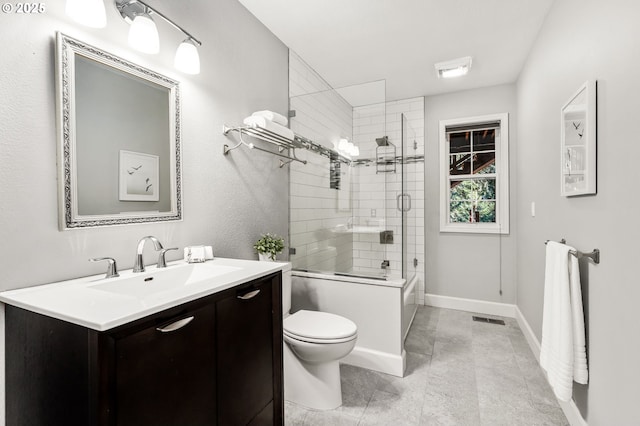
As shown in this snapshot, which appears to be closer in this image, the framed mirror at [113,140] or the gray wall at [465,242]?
the framed mirror at [113,140]

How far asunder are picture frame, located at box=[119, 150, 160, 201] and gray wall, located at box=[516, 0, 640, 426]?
2.00m

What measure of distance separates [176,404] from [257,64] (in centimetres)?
216

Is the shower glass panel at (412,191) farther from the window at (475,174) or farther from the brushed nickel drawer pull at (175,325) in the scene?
the brushed nickel drawer pull at (175,325)

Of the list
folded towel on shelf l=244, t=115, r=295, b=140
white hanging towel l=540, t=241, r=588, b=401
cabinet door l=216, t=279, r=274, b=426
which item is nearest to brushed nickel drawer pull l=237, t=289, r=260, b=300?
cabinet door l=216, t=279, r=274, b=426

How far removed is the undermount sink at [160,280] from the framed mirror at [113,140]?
263 millimetres

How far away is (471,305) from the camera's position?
359 cm

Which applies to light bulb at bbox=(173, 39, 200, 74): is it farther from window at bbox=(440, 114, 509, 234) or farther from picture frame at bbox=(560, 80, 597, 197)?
window at bbox=(440, 114, 509, 234)

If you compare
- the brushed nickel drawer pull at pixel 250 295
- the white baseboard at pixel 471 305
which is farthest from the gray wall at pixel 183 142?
the white baseboard at pixel 471 305

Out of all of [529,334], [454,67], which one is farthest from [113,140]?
[529,334]

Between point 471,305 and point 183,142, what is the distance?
345cm

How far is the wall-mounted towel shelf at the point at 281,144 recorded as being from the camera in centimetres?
199

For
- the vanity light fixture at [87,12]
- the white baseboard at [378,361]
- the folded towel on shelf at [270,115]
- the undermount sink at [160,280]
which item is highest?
the vanity light fixture at [87,12]

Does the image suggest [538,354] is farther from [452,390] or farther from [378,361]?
[378,361]

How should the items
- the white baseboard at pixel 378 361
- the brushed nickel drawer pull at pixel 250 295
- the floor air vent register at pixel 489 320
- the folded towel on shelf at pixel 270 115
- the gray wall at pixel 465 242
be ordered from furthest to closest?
the gray wall at pixel 465 242 → the floor air vent register at pixel 489 320 → the white baseboard at pixel 378 361 → the folded towel on shelf at pixel 270 115 → the brushed nickel drawer pull at pixel 250 295
